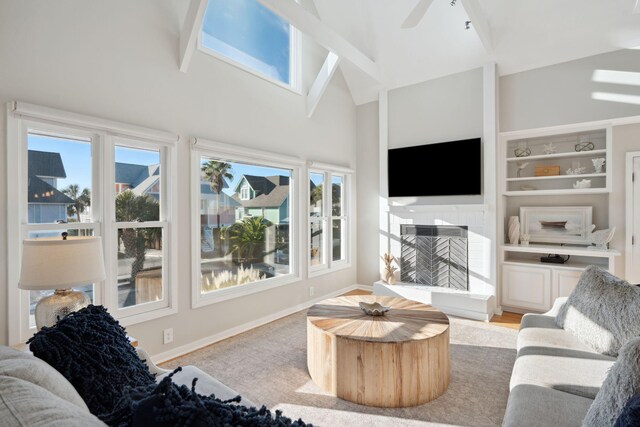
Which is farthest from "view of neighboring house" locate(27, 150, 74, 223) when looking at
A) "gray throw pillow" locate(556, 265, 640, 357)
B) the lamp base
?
"gray throw pillow" locate(556, 265, 640, 357)

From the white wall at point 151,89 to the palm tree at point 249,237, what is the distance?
510 millimetres

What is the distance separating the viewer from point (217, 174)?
11.6 ft

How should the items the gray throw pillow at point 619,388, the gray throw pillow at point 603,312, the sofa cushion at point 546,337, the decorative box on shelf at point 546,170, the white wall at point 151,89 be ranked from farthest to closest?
the decorative box on shelf at point 546,170 < the white wall at point 151,89 < the sofa cushion at point 546,337 < the gray throw pillow at point 603,312 < the gray throw pillow at point 619,388

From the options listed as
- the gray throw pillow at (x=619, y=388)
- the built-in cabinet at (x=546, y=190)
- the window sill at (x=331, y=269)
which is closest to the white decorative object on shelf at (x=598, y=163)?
the built-in cabinet at (x=546, y=190)

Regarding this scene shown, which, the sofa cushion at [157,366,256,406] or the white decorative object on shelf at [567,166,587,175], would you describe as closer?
the sofa cushion at [157,366,256,406]

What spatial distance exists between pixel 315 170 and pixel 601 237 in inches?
144

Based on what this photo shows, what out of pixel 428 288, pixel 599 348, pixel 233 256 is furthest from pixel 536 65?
pixel 233 256

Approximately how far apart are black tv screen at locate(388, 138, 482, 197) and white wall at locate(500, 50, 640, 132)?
2.01 ft

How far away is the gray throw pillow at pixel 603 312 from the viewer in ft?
6.27

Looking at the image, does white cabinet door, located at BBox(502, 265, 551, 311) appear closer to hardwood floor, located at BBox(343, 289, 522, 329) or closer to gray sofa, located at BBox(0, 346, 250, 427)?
hardwood floor, located at BBox(343, 289, 522, 329)

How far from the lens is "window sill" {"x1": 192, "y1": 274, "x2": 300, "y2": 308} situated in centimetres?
330

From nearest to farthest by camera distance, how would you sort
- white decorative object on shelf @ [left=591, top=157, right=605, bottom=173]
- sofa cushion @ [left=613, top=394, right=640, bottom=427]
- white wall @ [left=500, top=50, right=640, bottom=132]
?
sofa cushion @ [left=613, top=394, right=640, bottom=427] → white wall @ [left=500, top=50, right=640, bottom=132] → white decorative object on shelf @ [left=591, top=157, right=605, bottom=173]

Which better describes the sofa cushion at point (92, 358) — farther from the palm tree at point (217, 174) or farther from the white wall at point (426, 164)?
the white wall at point (426, 164)

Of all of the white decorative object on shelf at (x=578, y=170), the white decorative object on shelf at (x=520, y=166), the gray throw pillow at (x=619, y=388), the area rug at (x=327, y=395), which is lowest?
the area rug at (x=327, y=395)
